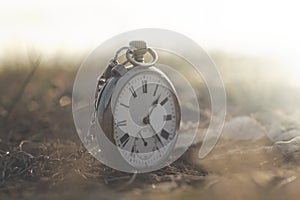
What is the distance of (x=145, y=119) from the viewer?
3607 mm

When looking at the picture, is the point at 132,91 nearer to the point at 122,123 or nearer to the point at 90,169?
the point at 122,123

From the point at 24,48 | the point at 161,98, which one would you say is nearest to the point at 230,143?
the point at 161,98

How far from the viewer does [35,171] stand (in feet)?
12.8

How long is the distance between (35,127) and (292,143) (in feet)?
Result: 5.63

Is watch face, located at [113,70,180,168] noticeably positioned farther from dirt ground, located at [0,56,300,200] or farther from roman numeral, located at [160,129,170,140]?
dirt ground, located at [0,56,300,200]

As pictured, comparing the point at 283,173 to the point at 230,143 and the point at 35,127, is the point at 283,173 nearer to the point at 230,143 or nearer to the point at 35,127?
the point at 230,143

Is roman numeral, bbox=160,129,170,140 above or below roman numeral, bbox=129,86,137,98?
below

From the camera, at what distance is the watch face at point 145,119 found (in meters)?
3.54

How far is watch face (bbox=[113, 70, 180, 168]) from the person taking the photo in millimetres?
3541

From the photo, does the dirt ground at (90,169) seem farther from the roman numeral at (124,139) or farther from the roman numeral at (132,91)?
the roman numeral at (132,91)

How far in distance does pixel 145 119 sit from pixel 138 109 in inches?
2.6

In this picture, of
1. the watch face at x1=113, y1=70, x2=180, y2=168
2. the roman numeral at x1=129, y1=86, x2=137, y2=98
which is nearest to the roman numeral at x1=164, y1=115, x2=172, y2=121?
the watch face at x1=113, y1=70, x2=180, y2=168

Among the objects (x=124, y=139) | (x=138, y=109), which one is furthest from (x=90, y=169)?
(x=138, y=109)

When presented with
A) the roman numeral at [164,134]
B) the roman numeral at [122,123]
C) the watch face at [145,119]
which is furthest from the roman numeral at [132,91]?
the roman numeral at [164,134]
